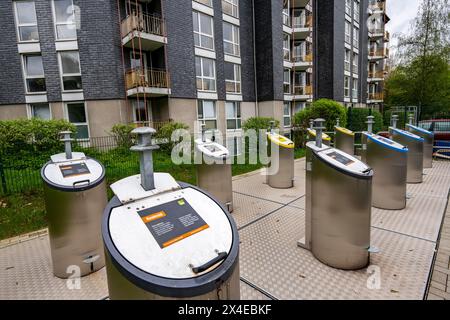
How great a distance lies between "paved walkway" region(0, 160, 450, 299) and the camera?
2377mm

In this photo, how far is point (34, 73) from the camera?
12.0 m

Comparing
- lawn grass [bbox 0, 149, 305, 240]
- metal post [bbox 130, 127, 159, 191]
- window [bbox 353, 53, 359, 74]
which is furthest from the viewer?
window [bbox 353, 53, 359, 74]

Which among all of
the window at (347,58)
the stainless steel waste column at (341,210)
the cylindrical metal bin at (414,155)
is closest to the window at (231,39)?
the cylindrical metal bin at (414,155)

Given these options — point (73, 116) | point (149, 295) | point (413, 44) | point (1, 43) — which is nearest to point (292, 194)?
point (149, 295)

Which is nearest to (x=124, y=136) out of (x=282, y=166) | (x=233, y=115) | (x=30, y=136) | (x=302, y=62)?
(x=30, y=136)

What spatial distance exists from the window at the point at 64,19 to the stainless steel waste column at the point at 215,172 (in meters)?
11.7

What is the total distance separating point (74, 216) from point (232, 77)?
15875 mm

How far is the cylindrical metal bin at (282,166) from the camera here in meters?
6.27

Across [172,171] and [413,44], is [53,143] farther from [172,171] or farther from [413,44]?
[413,44]

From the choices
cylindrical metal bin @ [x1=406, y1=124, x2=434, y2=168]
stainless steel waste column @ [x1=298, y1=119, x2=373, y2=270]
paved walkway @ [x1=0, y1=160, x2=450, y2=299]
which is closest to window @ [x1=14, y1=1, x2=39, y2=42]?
paved walkway @ [x1=0, y1=160, x2=450, y2=299]

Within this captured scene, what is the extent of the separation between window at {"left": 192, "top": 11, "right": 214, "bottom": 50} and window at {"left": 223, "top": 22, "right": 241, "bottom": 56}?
4.83ft

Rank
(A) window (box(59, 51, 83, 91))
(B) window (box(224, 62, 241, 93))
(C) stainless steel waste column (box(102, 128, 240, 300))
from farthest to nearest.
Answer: (B) window (box(224, 62, 241, 93)) < (A) window (box(59, 51, 83, 91)) < (C) stainless steel waste column (box(102, 128, 240, 300))

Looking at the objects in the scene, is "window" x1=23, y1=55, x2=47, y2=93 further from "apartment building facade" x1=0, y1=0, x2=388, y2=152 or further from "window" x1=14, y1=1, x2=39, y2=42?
"window" x1=14, y1=1, x2=39, y2=42

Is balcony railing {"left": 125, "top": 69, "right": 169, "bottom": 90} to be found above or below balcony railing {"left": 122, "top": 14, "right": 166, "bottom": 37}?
below
